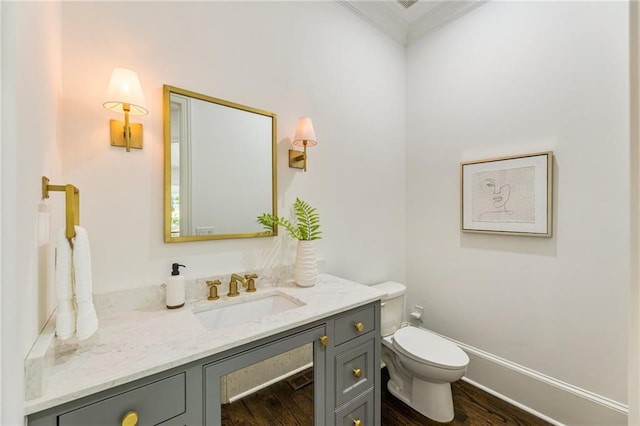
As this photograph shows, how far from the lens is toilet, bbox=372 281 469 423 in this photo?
156cm

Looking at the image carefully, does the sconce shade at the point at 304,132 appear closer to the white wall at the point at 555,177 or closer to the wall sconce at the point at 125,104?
the wall sconce at the point at 125,104

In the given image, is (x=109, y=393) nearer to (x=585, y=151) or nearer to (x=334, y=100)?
(x=334, y=100)

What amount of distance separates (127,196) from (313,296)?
3.09ft

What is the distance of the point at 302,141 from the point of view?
162 centimetres

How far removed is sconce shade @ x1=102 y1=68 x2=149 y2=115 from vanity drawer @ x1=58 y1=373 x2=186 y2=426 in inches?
38.8

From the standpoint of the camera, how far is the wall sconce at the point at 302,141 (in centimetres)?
158

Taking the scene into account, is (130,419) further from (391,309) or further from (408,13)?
(408,13)

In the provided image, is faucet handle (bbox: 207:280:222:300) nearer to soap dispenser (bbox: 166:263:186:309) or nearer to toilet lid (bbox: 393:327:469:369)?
soap dispenser (bbox: 166:263:186:309)

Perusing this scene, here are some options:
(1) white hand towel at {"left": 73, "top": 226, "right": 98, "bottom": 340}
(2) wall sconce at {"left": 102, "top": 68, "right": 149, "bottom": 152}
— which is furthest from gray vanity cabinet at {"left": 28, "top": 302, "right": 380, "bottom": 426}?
(2) wall sconce at {"left": 102, "top": 68, "right": 149, "bottom": 152}

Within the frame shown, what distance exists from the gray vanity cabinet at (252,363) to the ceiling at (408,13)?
2.06 metres

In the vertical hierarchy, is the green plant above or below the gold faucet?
above

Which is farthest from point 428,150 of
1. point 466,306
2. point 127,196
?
point 127,196

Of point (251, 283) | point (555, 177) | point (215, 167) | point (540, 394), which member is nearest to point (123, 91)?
point (215, 167)

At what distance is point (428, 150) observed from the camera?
88.0 inches
